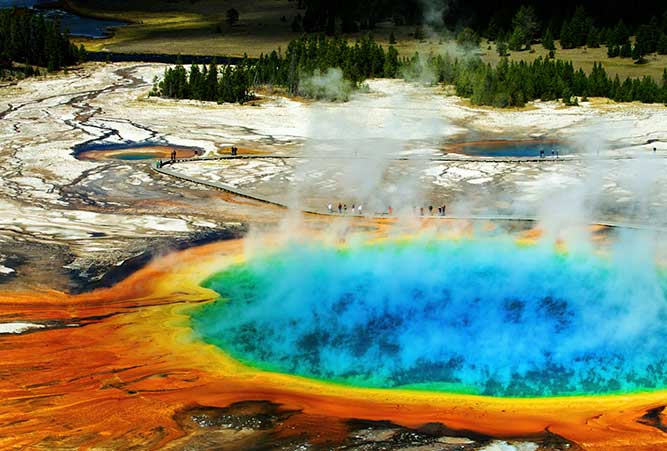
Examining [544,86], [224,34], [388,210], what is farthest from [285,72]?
[224,34]

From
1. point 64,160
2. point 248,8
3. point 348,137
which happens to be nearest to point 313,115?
point 348,137

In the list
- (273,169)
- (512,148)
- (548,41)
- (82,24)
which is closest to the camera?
(273,169)

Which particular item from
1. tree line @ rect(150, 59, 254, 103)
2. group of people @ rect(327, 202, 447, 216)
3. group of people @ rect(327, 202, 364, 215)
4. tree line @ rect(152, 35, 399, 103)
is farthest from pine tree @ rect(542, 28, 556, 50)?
group of people @ rect(327, 202, 364, 215)

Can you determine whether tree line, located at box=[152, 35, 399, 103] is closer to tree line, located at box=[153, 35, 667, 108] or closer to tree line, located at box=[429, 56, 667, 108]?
Result: tree line, located at box=[153, 35, 667, 108]

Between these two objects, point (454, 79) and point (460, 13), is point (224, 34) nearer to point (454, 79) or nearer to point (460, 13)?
point (460, 13)

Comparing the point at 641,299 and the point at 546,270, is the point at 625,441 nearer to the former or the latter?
the point at 641,299

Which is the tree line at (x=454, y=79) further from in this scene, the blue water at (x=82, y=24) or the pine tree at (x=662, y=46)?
the blue water at (x=82, y=24)
